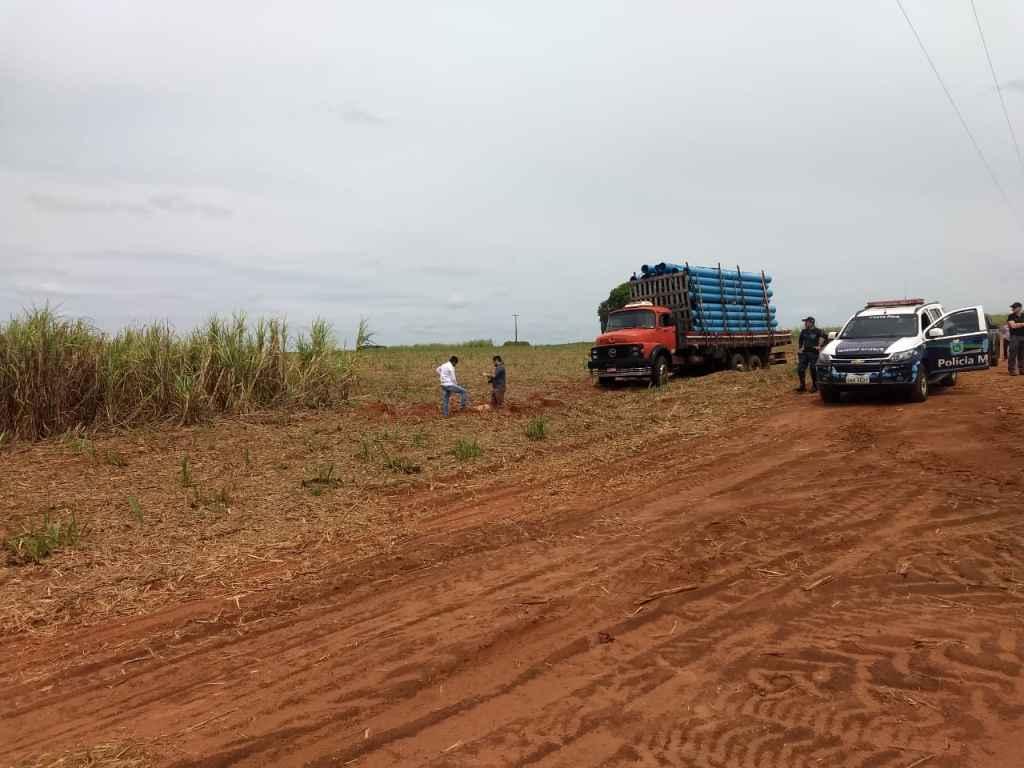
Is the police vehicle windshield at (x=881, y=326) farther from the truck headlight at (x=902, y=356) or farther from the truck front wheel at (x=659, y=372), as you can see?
the truck front wheel at (x=659, y=372)

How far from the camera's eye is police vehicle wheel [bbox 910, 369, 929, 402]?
12577 millimetres

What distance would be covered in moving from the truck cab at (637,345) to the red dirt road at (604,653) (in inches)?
441

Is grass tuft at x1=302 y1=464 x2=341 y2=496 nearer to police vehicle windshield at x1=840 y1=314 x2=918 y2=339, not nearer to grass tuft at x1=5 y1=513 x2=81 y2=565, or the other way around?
grass tuft at x1=5 y1=513 x2=81 y2=565

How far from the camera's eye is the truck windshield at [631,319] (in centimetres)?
1839

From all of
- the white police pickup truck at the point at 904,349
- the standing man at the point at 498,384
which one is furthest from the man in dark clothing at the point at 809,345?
the standing man at the point at 498,384

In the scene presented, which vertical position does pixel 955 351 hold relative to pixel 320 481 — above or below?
above

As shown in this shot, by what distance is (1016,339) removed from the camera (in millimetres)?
15812

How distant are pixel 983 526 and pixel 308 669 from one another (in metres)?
5.44

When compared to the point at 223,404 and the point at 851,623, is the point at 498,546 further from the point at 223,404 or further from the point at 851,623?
the point at 223,404

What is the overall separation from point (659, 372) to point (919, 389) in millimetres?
6474

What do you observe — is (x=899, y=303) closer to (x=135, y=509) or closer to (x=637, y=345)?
(x=637, y=345)

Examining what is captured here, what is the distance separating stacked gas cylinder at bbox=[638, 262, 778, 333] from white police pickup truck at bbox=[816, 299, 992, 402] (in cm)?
565

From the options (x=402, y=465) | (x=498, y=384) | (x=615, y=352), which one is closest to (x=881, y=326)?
(x=615, y=352)

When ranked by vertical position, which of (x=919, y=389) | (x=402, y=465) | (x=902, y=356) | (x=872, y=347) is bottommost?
(x=402, y=465)
